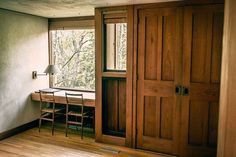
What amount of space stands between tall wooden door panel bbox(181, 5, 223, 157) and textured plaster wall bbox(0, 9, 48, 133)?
10.3 feet

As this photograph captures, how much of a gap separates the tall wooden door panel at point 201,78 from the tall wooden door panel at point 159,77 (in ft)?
0.44

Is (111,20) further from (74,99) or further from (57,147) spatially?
(57,147)

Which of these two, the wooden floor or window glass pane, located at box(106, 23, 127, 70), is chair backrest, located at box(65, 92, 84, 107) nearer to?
the wooden floor

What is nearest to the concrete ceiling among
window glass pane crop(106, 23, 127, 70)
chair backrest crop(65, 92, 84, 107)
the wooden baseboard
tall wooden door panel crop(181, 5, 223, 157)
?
window glass pane crop(106, 23, 127, 70)

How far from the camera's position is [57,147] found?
3.79 metres

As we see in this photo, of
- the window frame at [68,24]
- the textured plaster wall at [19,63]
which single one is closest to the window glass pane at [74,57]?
the window frame at [68,24]

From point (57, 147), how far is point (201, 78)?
264 cm

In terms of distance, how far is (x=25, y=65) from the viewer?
Answer: 177 inches

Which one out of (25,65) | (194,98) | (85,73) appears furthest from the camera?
(85,73)

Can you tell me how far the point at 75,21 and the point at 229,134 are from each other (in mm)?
3996

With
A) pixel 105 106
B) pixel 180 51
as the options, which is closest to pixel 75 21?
pixel 105 106

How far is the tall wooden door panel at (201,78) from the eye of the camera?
318cm

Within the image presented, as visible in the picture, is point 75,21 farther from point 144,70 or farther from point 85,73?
point 144,70

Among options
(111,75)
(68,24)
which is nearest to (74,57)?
(68,24)
